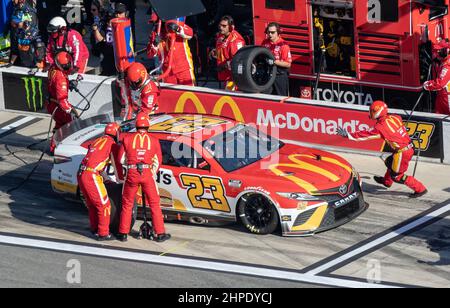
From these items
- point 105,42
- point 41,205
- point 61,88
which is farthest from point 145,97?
point 105,42

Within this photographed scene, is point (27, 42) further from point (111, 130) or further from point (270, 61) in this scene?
point (111, 130)

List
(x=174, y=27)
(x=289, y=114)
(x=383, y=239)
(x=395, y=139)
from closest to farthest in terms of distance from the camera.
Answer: (x=383, y=239)
(x=395, y=139)
(x=289, y=114)
(x=174, y=27)

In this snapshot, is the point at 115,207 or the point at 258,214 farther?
the point at 115,207

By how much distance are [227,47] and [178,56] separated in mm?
943

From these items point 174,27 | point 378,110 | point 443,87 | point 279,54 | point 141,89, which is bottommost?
point 378,110

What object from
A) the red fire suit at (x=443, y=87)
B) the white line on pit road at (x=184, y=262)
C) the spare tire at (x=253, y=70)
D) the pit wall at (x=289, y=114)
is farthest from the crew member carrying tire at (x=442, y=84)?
the white line on pit road at (x=184, y=262)

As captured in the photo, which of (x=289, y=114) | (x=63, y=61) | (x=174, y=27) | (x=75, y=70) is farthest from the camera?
(x=75, y=70)

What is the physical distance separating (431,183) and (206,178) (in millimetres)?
3852

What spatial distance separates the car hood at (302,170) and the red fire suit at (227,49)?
4.17 meters

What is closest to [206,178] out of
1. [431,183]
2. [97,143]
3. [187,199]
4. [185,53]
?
[187,199]

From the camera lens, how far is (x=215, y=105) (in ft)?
63.2

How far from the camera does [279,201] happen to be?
577 inches

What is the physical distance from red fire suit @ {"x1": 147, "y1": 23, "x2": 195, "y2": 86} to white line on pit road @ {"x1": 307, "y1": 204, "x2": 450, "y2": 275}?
6.11m

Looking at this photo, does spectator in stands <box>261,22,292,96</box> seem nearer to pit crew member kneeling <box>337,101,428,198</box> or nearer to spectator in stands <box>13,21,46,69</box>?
pit crew member kneeling <box>337,101,428,198</box>
